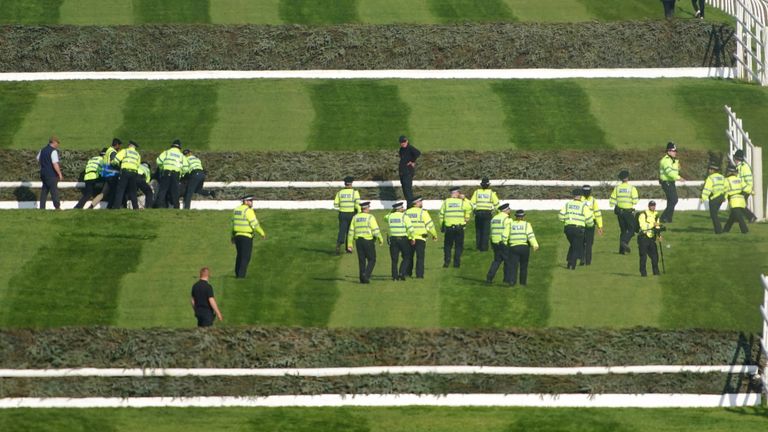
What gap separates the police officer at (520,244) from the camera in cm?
3544

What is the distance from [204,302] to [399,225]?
17.3 feet

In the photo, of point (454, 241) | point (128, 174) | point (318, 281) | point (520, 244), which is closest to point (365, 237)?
point (318, 281)

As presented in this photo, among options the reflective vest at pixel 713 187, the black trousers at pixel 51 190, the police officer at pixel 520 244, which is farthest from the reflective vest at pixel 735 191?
the black trousers at pixel 51 190

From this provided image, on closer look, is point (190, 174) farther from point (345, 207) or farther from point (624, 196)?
point (624, 196)

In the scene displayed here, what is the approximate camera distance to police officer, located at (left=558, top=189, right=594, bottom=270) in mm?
36625

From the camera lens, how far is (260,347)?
32.0m

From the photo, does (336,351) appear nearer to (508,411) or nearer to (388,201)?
(508,411)

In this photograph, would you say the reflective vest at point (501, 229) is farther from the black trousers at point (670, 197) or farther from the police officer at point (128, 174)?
the police officer at point (128, 174)

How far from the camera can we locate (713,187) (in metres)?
39.4

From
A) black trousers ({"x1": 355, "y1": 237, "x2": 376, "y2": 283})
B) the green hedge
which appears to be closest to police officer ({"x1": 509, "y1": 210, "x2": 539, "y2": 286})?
black trousers ({"x1": 355, "y1": 237, "x2": 376, "y2": 283})

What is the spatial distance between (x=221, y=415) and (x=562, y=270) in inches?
373

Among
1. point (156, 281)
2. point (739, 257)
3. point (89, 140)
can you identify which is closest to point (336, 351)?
point (156, 281)

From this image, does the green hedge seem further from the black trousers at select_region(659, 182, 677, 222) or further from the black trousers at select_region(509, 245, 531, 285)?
the black trousers at select_region(509, 245, 531, 285)

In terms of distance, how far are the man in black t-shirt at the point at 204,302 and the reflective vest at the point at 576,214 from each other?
27.8ft
